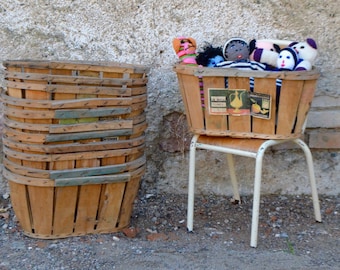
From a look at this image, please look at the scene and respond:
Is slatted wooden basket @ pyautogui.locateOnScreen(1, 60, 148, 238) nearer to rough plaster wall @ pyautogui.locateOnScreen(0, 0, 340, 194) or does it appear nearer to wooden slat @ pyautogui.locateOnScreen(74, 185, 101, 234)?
wooden slat @ pyautogui.locateOnScreen(74, 185, 101, 234)

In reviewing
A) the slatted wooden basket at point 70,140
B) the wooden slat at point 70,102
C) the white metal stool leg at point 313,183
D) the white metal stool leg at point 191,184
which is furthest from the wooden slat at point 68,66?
the white metal stool leg at point 313,183

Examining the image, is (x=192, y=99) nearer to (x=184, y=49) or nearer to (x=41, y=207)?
(x=184, y=49)

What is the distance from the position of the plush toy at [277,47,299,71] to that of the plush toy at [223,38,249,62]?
176mm

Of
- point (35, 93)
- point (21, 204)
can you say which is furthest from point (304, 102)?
point (21, 204)

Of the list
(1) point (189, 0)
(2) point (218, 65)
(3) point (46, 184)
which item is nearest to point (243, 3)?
(1) point (189, 0)

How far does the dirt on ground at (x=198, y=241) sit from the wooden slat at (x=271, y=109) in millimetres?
582

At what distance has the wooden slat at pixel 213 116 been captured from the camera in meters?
2.75

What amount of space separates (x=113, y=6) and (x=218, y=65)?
751 mm

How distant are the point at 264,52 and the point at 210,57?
0.89 ft

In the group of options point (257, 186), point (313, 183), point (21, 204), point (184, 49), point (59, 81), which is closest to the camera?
point (59, 81)

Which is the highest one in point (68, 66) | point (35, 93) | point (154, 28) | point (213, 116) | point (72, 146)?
point (154, 28)

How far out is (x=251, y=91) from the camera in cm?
271

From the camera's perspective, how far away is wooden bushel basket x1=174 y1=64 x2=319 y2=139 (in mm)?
2654

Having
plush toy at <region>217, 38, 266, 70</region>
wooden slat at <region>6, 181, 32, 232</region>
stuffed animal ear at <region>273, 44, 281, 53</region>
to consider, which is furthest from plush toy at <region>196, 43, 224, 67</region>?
wooden slat at <region>6, 181, 32, 232</region>
